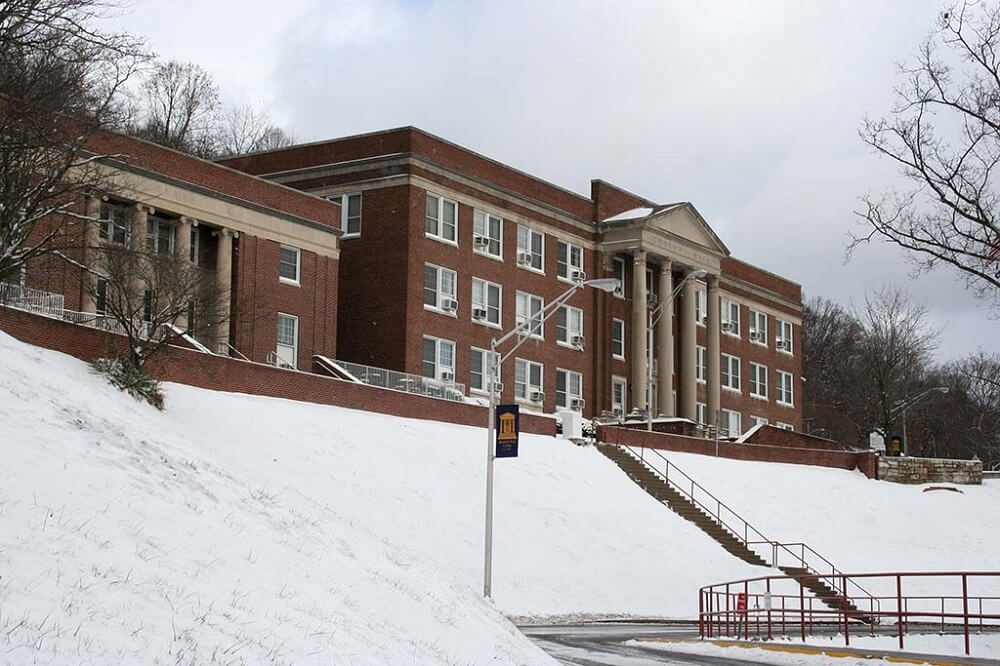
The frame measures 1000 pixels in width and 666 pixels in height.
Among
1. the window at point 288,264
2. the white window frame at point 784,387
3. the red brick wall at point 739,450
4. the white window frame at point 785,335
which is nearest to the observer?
the window at point 288,264

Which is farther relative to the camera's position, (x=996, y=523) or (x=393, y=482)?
(x=996, y=523)

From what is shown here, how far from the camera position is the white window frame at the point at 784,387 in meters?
84.2

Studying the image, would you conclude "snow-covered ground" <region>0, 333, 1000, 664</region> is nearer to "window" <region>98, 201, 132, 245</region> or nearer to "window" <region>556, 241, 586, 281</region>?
"window" <region>98, 201, 132, 245</region>

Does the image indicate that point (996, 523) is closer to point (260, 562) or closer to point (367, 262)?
point (367, 262)

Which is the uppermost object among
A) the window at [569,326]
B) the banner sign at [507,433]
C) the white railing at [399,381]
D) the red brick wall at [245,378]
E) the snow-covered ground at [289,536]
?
the window at [569,326]

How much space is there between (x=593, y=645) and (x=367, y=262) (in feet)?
105

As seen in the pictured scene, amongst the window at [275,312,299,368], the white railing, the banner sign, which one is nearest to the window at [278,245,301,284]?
the window at [275,312,299,368]

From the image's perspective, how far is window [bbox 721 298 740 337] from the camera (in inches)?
3088

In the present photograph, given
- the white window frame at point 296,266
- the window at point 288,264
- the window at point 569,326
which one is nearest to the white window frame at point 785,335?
the window at point 569,326

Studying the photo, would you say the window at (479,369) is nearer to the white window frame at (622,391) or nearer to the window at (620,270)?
the white window frame at (622,391)

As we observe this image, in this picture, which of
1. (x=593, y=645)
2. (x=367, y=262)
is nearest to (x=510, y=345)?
(x=367, y=262)

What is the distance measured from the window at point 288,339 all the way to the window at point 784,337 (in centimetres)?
4136

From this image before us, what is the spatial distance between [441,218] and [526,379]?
29.2 ft

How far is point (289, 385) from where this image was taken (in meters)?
41.2
